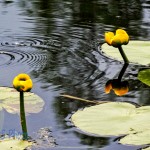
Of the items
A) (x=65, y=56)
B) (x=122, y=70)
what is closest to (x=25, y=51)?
(x=65, y=56)

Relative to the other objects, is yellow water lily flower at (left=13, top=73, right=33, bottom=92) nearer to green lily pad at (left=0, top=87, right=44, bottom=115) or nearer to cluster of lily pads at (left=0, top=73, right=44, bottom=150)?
cluster of lily pads at (left=0, top=73, right=44, bottom=150)

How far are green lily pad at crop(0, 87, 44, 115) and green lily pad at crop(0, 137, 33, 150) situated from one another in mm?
190

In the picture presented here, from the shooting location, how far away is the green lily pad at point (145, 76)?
1.72 meters

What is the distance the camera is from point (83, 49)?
7.13 ft

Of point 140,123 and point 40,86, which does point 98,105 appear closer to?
point 140,123

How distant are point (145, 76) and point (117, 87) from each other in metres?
0.13

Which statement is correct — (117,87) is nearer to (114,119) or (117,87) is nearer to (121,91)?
(121,91)

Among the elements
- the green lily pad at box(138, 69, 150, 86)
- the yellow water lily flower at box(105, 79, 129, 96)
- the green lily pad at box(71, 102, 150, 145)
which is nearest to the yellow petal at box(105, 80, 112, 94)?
the yellow water lily flower at box(105, 79, 129, 96)

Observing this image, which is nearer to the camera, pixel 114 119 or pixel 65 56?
pixel 114 119

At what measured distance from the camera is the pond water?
4.47ft

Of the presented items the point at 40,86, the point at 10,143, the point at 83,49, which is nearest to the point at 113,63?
the point at 83,49

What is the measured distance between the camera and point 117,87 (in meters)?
1.71

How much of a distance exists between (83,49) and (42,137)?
0.94 m

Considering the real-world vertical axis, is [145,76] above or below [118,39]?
below
